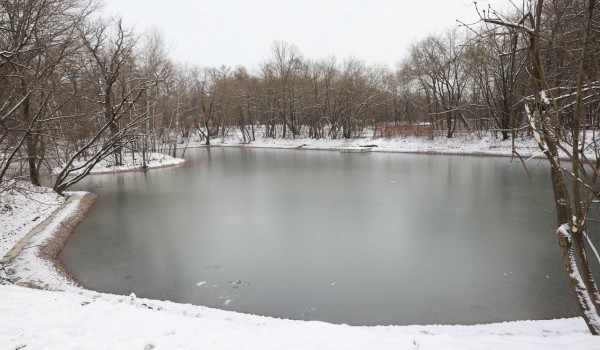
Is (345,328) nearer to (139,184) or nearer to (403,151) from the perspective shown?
(139,184)

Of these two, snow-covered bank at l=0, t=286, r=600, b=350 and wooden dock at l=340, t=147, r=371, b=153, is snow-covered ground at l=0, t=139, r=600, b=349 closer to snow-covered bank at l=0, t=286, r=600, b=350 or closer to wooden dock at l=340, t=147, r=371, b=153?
snow-covered bank at l=0, t=286, r=600, b=350

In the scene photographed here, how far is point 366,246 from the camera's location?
8.26 meters

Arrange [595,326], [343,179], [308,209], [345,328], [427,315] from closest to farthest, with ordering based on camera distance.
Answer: [595,326] → [345,328] → [427,315] → [308,209] → [343,179]

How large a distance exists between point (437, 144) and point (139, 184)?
22099 mm

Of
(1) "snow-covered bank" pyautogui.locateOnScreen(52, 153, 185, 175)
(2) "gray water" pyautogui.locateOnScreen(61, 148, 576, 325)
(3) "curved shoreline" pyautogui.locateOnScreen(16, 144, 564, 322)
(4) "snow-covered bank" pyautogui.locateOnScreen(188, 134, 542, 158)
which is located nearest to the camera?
(2) "gray water" pyautogui.locateOnScreen(61, 148, 576, 325)

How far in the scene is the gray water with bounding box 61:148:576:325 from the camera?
19.1 ft

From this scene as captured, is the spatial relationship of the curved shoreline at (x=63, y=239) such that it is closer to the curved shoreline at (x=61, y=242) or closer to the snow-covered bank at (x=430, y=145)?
the curved shoreline at (x=61, y=242)

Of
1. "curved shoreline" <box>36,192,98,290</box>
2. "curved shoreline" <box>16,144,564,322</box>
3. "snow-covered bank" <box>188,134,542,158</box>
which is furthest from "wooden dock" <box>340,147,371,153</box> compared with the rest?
Answer: "curved shoreline" <box>36,192,98,290</box>

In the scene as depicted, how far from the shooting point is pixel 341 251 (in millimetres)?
7988

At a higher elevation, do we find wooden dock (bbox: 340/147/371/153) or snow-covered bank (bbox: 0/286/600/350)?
wooden dock (bbox: 340/147/371/153)

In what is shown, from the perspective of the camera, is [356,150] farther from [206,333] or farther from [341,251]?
[206,333]

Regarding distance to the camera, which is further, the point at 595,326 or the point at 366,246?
the point at 366,246

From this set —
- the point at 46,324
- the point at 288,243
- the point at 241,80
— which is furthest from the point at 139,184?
the point at 241,80

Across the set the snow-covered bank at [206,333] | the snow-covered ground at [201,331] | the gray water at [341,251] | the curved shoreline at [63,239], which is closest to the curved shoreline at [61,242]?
the curved shoreline at [63,239]
